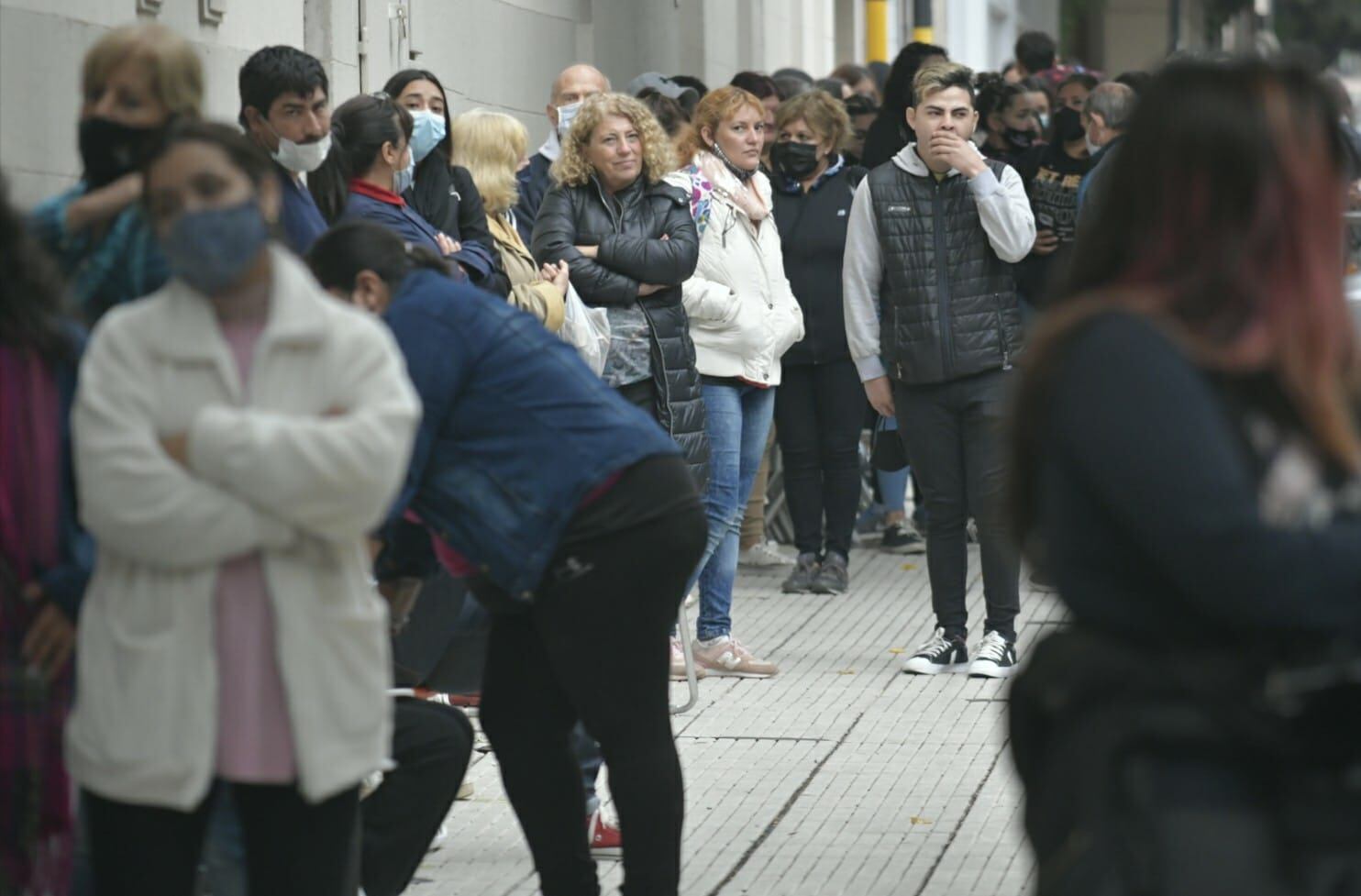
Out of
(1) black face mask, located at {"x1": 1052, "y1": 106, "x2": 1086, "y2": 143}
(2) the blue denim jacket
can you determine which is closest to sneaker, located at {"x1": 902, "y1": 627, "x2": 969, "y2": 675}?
(1) black face mask, located at {"x1": 1052, "y1": 106, "x2": 1086, "y2": 143}

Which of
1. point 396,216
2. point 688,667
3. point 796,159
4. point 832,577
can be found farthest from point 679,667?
point 796,159

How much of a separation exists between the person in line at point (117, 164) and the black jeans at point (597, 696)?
98 cm

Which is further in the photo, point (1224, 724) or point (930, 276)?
point (930, 276)

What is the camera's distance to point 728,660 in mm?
8281

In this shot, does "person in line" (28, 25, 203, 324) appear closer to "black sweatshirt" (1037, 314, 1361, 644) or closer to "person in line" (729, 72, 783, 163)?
"black sweatshirt" (1037, 314, 1361, 644)

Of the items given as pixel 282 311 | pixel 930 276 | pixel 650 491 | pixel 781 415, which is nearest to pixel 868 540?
pixel 781 415

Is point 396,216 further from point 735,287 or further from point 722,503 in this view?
point 735,287

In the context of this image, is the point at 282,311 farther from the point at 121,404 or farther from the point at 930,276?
the point at 930,276

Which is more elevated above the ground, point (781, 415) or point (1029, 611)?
point (781, 415)

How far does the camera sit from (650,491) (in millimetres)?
4355

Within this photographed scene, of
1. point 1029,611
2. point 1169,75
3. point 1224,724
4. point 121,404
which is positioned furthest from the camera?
point 1029,611

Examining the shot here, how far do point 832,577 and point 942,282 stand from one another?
244 cm

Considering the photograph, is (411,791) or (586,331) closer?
(411,791)

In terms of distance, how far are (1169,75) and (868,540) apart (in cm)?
906
